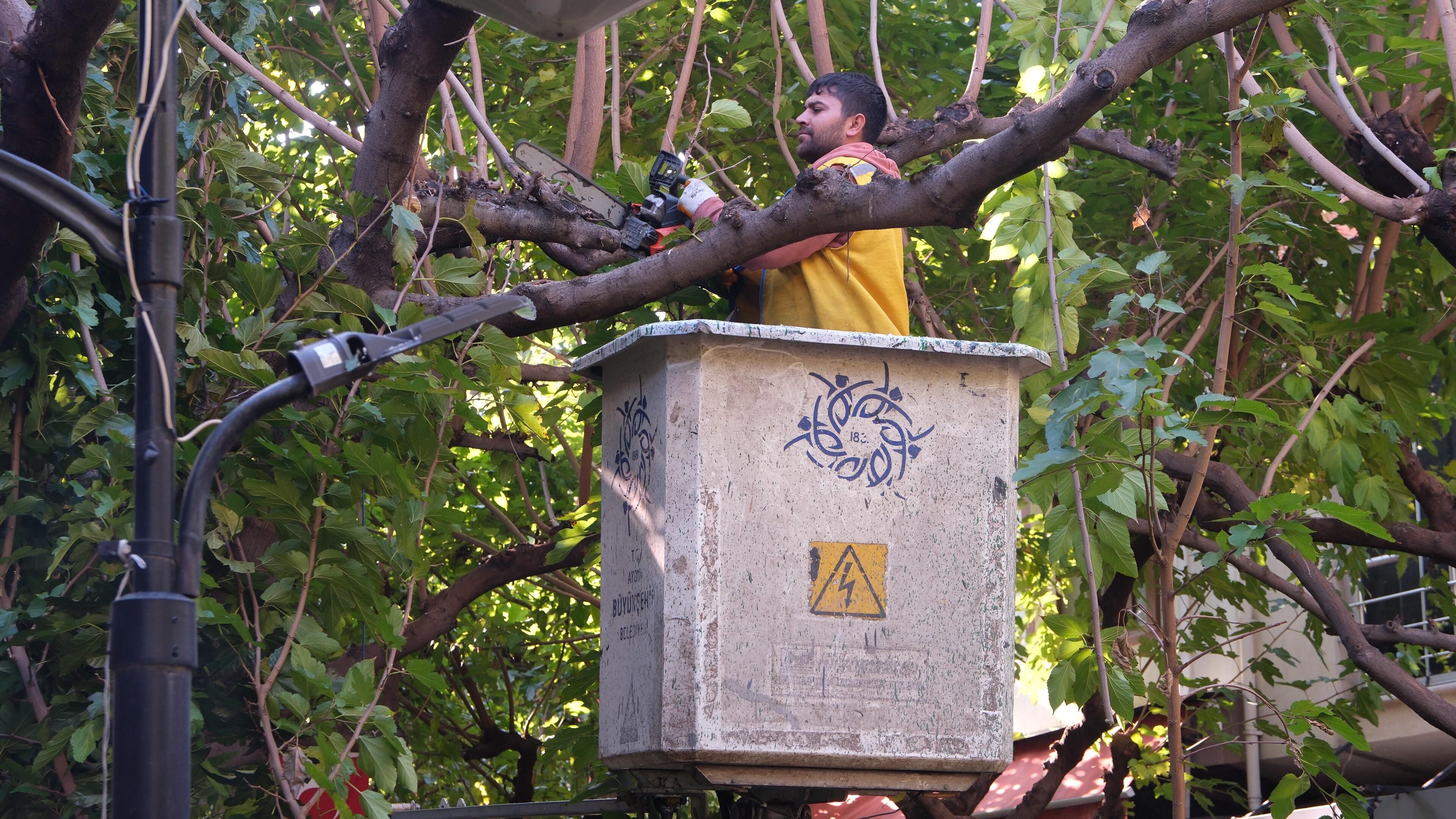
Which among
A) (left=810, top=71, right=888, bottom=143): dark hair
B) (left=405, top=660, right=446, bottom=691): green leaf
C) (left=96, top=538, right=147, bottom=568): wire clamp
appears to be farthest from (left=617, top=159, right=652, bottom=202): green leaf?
(left=96, top=538, right=147, bottom=568): wire clamp

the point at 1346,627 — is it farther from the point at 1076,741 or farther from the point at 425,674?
the point at 425,674

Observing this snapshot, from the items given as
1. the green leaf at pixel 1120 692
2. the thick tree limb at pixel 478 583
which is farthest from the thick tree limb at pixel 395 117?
the green leaf at pixel 1120 692

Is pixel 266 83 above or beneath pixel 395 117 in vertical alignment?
above

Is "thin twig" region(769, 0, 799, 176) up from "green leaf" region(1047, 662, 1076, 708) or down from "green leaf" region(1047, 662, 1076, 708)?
up

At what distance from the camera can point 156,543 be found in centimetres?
240

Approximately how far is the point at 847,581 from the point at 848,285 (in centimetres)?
94

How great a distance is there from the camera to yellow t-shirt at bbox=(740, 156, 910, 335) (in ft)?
12.4

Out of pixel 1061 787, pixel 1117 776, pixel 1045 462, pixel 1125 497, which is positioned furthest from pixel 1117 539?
pixel 1061 787

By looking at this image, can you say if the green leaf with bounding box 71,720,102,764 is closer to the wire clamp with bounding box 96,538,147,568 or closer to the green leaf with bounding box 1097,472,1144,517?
the wire clamp with bounding box 96,538,147,568

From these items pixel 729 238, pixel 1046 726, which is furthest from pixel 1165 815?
pixel 729 238

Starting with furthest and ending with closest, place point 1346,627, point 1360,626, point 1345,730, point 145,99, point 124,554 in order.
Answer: point 1360,626 → point 1346,627 → point 1345,730 → point 145,99 → point 124,554

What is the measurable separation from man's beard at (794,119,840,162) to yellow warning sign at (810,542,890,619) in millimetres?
1503

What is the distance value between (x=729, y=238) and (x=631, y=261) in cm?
96

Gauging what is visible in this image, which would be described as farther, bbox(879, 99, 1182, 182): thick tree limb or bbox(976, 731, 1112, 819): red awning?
bbox(976, 731, 1112, 819): red awning
